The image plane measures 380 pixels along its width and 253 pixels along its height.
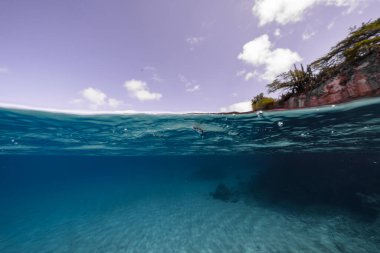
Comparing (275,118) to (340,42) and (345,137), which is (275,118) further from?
(345,137)

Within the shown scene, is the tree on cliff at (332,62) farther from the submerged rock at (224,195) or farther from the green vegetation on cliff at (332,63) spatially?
the submerged rock at (224,195)

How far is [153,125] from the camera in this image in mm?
15047

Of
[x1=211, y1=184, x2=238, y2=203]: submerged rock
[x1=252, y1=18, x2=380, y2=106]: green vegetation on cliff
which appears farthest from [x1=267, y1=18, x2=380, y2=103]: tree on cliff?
[x1=211, y1=184, x2=238, y2=203]: submerged rock

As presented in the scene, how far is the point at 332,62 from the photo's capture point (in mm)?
10281

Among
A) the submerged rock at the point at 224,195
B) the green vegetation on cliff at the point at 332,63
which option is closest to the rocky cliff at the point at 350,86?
the green vegetation on cliff at the point at 332,63

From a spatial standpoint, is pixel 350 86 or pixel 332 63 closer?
pixel 350 86

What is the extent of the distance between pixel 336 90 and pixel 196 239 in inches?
Answer: 501

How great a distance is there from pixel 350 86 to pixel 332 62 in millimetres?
1833

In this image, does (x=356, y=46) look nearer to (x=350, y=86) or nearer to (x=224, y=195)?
(x=350, y=86)

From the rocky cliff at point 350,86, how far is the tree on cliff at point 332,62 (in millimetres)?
343

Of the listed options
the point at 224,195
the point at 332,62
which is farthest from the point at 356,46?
the point at 224,195

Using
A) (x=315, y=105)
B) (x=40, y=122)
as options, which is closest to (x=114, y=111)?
(x=40, y=122)

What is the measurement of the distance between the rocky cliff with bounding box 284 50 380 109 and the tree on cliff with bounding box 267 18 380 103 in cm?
34

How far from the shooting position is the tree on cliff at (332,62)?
8664 mm
